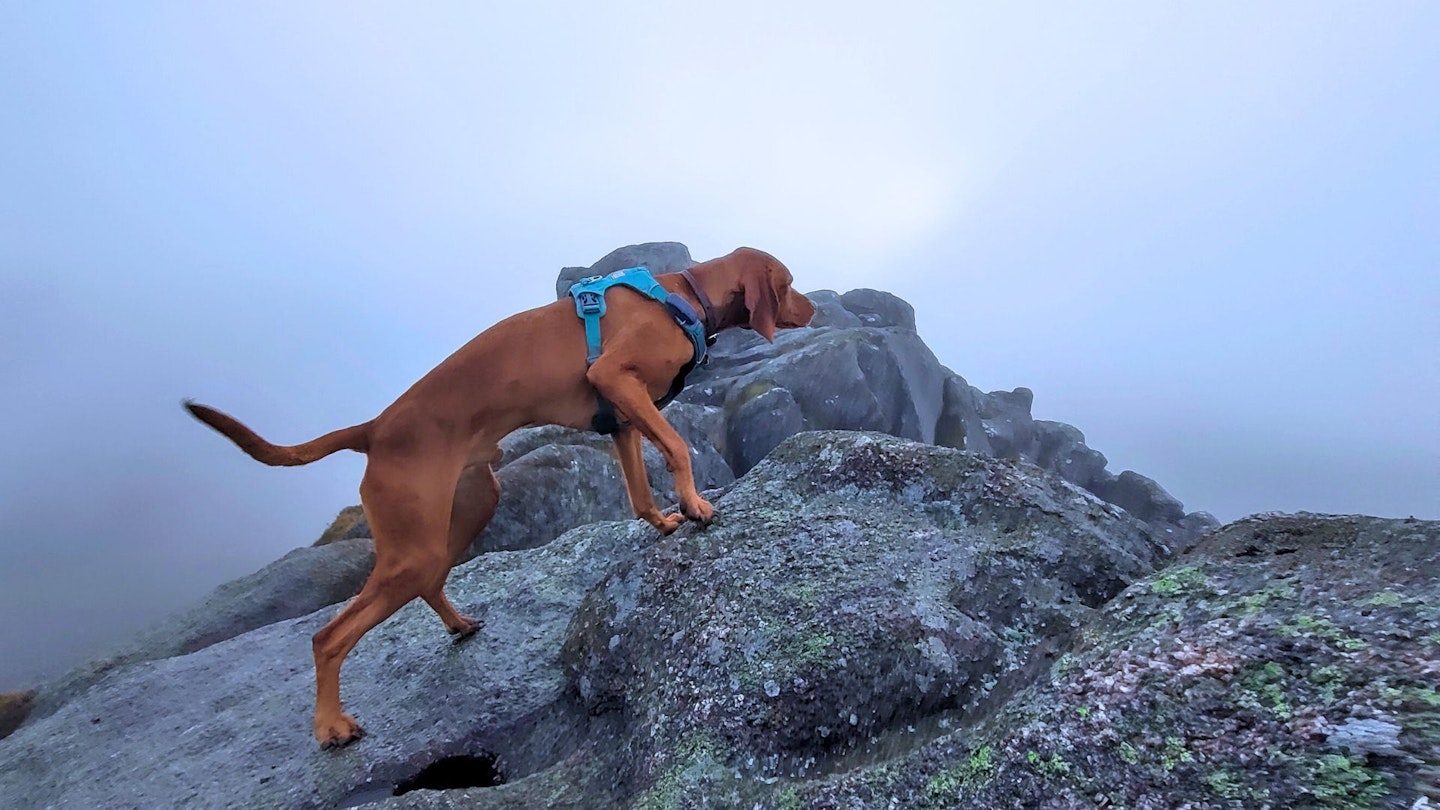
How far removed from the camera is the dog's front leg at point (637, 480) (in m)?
6.01

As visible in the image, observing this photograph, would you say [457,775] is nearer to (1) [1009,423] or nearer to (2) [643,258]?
(2) [643,258]

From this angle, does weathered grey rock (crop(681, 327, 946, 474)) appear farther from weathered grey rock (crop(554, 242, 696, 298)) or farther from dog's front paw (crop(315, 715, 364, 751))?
dog's front paw (crop(315, 715, 364, 751))

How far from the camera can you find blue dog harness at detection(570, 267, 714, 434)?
18.4 ft

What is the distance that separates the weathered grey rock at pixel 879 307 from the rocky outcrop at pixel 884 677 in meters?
71.4

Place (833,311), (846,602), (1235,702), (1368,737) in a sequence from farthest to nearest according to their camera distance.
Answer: (833,311) → (846,602) → (1235,702) → (1368,737)

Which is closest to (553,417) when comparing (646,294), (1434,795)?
(646,294)

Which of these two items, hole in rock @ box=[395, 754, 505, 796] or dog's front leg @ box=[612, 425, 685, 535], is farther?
dog's front leg @ box=[612, 425, 685, 535]

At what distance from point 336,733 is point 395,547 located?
1.62 metres

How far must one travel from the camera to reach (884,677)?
3.81m

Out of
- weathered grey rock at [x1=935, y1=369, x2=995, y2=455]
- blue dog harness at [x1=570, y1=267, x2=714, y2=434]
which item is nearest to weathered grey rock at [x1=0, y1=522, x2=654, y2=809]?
blue dog harness at [x1=570, y1=267, x2=714, y2=434]

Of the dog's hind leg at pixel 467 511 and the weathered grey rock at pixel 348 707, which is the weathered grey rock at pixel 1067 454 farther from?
the dog's hind leg at pixel 467 511

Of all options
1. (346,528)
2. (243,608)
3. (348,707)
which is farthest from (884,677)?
(346,528)

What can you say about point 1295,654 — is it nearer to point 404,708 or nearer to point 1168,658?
point 1168,658

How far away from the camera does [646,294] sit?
584cm
